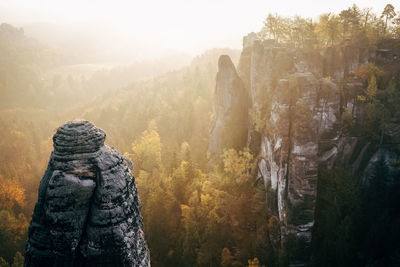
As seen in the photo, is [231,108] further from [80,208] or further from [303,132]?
[80,208]

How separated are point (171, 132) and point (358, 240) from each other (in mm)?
39169

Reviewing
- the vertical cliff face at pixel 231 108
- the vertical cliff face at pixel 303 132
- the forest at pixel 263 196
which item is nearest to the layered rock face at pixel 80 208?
the vertical cliff face at pixel 303 132

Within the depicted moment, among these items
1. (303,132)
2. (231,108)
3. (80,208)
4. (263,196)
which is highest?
(80,208)

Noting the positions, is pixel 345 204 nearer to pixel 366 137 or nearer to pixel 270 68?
pixel 366 137

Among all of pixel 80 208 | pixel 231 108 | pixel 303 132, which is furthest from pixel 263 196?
pixel 80 208

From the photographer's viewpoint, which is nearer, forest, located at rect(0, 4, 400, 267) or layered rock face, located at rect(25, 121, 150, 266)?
layered rock face, located at rect(25, 121, 150, 266)

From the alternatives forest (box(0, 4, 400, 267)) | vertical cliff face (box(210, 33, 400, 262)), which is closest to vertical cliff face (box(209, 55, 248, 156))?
forest (box(0, 4, 400, 267))

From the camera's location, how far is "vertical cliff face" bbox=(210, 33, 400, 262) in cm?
2141

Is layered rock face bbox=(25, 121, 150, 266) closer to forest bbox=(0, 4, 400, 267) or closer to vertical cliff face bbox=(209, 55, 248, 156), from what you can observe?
forest bbox=(0, 4, 400, 267)

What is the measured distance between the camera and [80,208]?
8508 mm

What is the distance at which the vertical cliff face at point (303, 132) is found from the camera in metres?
21.4

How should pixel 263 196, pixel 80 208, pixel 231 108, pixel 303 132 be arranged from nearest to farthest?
pixel 80 208
pixel 303 132
pixel 263 196
pixel 231 108

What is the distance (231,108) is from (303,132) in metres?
14.6

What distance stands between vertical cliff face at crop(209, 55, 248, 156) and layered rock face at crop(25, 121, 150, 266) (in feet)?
85.7
